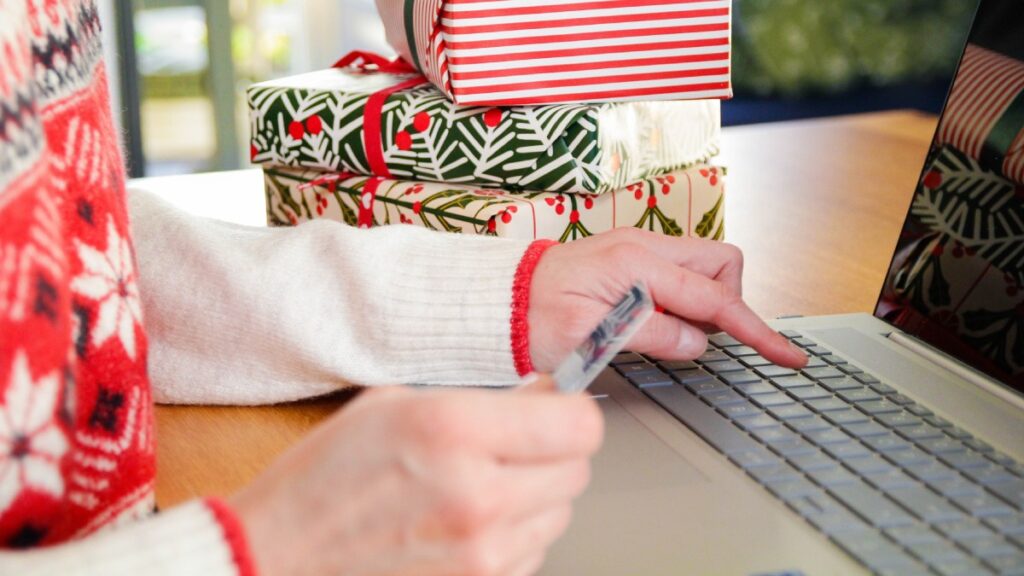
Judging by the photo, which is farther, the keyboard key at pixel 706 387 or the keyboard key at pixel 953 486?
the keyboard key at pixel 706 387

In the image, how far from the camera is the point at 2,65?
397mm

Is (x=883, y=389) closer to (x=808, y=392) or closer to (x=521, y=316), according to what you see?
(x=808, y=392)

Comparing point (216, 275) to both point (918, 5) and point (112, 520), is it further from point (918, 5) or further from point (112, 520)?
point (918, 5)

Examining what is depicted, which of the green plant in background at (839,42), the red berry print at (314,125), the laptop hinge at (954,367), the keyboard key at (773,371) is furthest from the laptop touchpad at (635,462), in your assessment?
the green plant in background at (839,42)

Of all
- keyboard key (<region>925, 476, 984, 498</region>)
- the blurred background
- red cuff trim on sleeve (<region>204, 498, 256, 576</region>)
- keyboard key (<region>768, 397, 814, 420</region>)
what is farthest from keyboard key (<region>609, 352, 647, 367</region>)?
the blurred background

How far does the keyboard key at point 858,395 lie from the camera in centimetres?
60

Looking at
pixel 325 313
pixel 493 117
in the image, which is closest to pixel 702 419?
pixel 325 313

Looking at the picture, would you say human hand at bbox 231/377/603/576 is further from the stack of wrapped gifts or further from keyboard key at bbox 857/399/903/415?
the stack of wrapped gifts

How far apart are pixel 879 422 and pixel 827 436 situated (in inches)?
1.5

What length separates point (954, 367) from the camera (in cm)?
65

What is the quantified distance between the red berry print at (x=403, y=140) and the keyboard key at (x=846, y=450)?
44 cm

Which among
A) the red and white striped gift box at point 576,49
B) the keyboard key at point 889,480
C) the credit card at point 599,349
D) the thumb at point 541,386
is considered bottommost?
the keyboard key at point 889,480

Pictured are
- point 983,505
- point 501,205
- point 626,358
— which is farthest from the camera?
point 501,205

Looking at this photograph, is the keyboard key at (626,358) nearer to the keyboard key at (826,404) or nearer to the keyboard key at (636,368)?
the keyboard key at (636,368)
